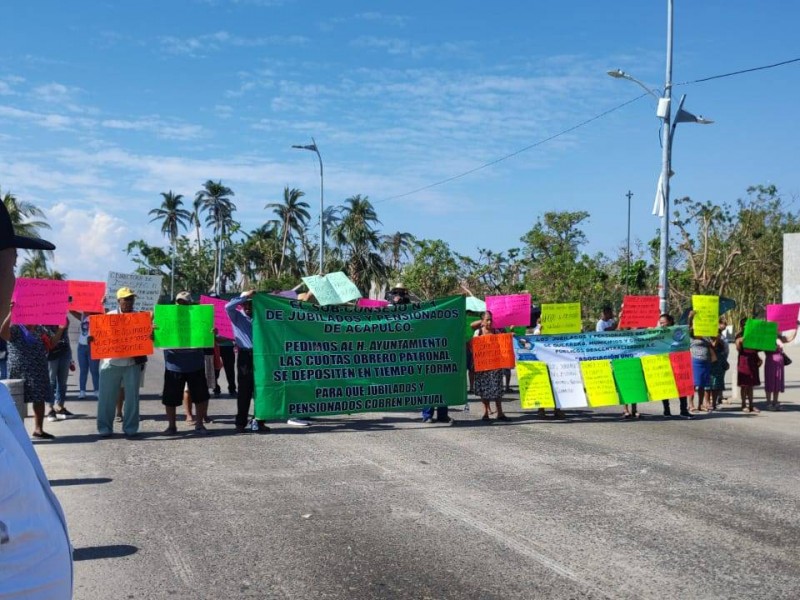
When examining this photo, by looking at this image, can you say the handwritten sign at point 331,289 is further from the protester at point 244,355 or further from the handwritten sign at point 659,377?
the handwritten sign at point 659,377

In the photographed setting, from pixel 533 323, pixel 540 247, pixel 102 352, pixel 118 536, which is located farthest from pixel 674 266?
pixel 118 536

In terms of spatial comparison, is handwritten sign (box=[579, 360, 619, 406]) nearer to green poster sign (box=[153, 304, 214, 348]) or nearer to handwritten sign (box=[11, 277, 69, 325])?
green poster sign (box=[153, 304, 214, 348])

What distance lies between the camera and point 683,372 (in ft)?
42.5

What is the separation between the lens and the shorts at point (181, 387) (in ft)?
34.4

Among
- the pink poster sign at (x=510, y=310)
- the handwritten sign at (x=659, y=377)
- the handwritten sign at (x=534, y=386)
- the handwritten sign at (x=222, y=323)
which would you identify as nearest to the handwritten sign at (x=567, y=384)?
the handwritten sign at (x=534, y=386)

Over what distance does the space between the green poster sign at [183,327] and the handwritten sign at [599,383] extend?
5.63 metres

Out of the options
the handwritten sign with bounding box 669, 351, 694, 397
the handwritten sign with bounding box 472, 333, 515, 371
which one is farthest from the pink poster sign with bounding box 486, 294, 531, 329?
the handwritten sign with bounding box 669, 351, 694, 397

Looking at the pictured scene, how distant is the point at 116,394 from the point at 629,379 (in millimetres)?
7512

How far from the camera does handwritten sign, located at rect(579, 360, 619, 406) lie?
1248 cm

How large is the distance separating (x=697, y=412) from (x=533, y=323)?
6.11 m

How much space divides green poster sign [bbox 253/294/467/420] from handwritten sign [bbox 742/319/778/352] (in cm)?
539

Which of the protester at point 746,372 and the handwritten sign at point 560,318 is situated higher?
the handwritten sign at point 560,318

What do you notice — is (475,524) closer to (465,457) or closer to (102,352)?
(465,457)

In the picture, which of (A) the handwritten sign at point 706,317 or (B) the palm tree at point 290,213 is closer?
(A) the handwritten sign at point 706,317
